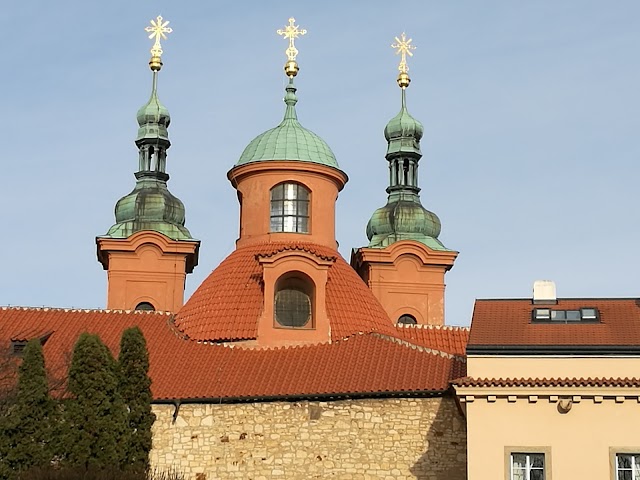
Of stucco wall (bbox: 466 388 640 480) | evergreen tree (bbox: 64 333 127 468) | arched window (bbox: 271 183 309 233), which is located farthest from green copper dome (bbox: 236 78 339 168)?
stucco wall (bbox: 466 388 640 480)

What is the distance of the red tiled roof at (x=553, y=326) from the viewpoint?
2459 cm

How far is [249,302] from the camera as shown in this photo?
30922mm

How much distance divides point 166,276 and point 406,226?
26.0 feet

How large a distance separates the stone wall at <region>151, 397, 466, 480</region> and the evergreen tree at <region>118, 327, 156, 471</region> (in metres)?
1.11

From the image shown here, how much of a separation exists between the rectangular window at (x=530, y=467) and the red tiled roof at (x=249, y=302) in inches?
292

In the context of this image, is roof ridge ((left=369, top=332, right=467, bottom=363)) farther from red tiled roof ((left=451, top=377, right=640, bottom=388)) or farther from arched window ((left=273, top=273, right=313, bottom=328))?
red tiled roof ((left=451, top=377, right=640, bottom=388))

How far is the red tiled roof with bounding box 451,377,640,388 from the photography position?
23.6 meters

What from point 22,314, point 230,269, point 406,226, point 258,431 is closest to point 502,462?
point 258,431

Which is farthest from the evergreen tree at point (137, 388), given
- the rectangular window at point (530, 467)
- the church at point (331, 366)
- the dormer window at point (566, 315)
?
the dormer window at point (566, 315)

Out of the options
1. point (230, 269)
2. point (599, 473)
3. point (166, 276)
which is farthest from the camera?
point (166, 276)

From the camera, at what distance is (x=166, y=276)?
4500 cm

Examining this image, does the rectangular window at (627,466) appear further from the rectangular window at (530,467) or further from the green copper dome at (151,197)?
the green copper dome at (151,197)

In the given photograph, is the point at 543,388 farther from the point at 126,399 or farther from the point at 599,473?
the point at 126,399

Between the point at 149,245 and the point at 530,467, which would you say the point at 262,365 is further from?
the point at 149,245
